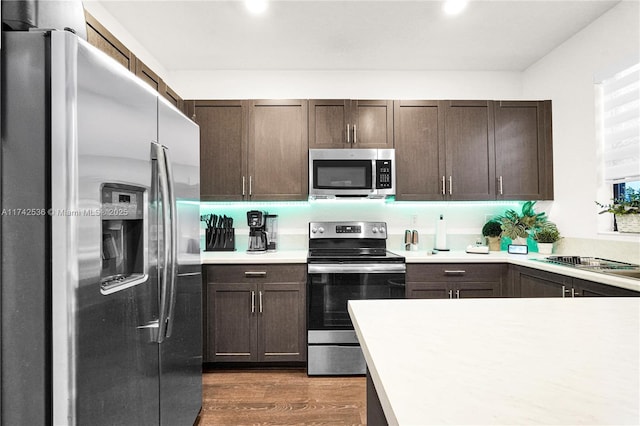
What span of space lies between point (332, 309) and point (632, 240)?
2.05 m

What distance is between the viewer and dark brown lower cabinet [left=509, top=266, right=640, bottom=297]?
1.95 metres

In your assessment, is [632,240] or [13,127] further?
[632,240]

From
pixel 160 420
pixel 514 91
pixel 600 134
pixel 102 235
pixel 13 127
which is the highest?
pixel 514 91

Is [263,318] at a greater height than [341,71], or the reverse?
[341,71]

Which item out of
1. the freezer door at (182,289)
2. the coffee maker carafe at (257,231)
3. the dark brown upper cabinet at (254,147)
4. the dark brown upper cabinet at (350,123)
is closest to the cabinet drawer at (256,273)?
the coffee maker carafe at (257,231)

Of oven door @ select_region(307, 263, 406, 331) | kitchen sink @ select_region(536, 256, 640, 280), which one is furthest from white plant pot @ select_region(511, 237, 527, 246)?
oven door @ select_region(307, 263, 406, 331)

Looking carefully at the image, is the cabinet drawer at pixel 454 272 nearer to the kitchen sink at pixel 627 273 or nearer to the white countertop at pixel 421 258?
the white countertop at pixel 421 258

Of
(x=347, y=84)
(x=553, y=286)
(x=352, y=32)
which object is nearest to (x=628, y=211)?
(x=553, y=286)

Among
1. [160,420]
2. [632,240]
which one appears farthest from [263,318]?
[632,240]

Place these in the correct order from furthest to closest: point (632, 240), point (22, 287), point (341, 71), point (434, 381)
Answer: point (341, 71) → point (632, 240) → point (22, 287) → point (434, 381)

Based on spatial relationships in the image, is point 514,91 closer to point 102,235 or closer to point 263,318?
point 263,318

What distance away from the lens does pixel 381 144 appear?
127 inches

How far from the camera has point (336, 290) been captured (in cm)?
285

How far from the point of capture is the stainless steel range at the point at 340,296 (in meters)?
2.82
